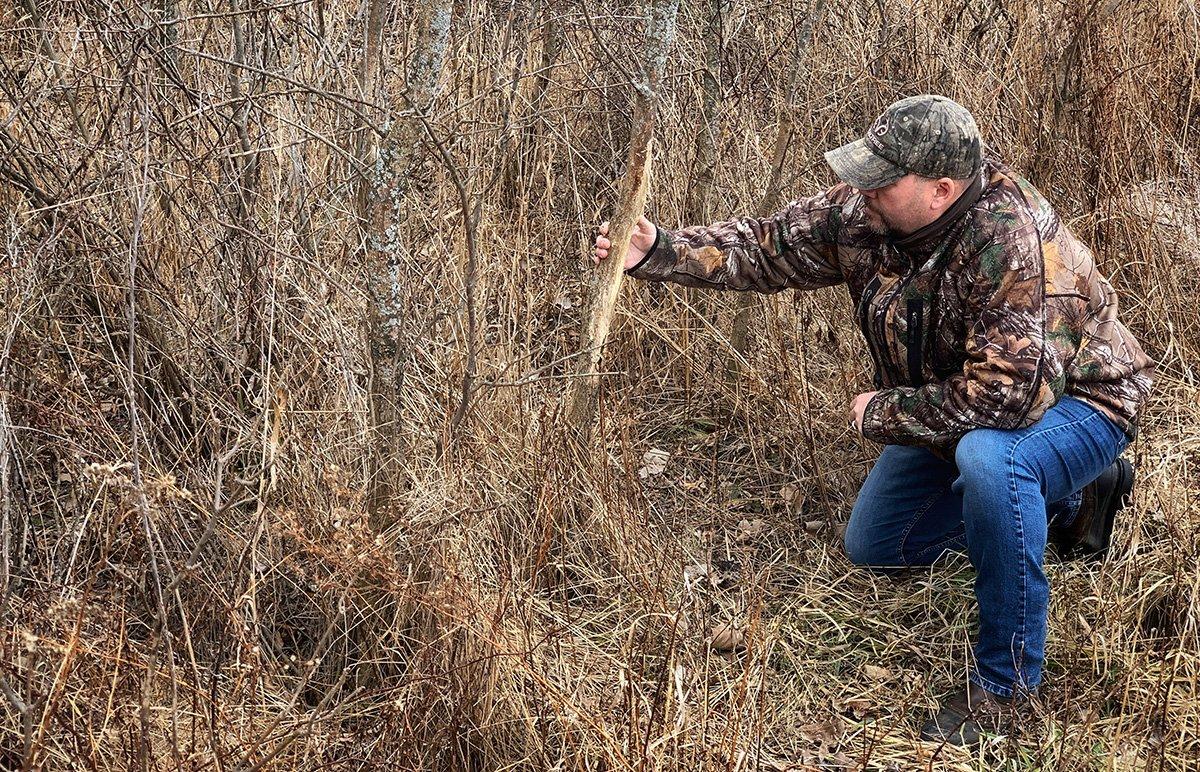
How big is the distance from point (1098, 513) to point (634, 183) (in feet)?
5.37

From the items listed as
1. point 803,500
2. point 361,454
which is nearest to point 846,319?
point 803,500

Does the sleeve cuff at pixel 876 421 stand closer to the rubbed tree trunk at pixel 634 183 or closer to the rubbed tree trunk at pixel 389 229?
the rubbed tree trunk at pixel 634 183

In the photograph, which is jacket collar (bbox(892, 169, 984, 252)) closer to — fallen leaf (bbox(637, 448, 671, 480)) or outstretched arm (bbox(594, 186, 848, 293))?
outstretched arm (bbox(594, 186, 848, 293))

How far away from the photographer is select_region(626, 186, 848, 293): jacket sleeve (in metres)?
3.44

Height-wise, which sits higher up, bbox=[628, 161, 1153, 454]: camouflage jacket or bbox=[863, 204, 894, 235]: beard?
bbox=[863, 204, 894, 235]: beard

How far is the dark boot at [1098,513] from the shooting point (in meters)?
3.34

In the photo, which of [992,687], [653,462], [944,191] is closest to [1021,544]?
[992,687]

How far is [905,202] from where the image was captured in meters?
3.06

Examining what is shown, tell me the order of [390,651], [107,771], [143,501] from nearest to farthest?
[143,501] < [107,771] < [390,651]

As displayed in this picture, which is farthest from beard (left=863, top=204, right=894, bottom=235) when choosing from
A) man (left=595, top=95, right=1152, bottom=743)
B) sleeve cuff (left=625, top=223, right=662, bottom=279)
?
sleeve cuff (left=625, top=223, right=662, bottom=279)

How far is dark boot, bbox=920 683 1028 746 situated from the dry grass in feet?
0.26

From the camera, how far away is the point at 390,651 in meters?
2.98

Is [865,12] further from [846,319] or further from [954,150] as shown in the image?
[954,150]

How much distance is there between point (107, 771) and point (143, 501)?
0.61 m
